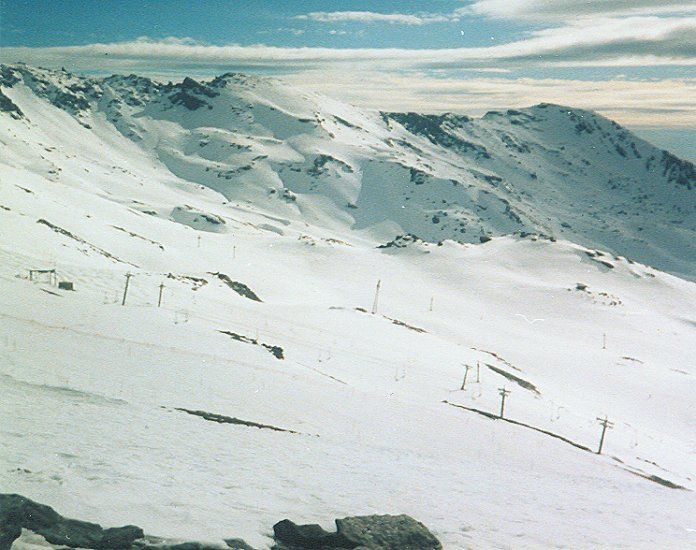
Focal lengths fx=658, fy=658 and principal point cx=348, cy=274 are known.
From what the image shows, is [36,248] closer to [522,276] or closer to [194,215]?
[522,276]

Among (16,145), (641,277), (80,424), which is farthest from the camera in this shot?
(16,145)

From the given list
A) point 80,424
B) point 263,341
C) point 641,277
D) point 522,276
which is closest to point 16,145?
point 522,276

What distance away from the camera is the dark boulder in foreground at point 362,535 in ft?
35.5

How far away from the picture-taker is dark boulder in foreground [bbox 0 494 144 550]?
9.26 m

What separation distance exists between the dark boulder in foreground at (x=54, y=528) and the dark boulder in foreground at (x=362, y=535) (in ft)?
7.88

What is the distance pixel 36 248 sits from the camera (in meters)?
38.9

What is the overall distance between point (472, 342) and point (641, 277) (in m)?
75.6

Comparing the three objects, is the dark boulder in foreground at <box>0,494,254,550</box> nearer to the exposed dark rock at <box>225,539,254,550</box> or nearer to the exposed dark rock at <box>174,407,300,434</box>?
the exposed dark rock at <box>225,539,254,550</box>

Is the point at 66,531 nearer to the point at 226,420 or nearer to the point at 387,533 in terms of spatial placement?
the point at 387,533

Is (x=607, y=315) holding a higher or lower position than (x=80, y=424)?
higher

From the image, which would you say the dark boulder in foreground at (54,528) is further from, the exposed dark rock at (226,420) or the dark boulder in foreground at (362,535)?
the exposed dark rock at (226,420)

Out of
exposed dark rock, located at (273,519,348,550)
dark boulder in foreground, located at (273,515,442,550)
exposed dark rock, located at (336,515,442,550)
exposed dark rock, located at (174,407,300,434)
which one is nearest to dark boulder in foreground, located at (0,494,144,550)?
exposed dark rock, located at (273,519,348,550)

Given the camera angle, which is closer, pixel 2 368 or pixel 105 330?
pixel 2 368

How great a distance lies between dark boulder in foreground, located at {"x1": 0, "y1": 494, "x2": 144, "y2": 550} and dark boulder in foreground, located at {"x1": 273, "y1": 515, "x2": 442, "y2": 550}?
2.40m
